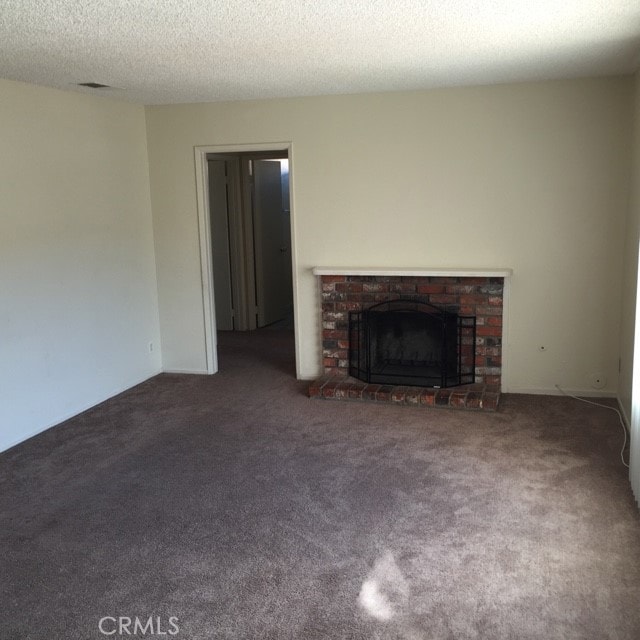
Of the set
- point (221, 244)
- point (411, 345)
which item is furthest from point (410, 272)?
point (221, 244)

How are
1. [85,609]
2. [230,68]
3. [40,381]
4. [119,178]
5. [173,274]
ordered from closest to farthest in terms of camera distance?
[85,609] < [230,68] < [40,381] < [119,178] < [173,274]

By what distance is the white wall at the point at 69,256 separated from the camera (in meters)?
4.38

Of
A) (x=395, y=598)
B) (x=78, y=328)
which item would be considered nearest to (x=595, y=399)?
(x=395, y=598)

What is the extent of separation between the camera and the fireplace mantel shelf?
16.5 feet

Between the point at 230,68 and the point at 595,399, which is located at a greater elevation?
the point at 230,68

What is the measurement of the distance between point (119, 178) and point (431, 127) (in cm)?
247

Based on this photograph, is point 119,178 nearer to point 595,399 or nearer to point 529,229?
point 529,229

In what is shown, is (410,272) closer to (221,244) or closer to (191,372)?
(191,372)

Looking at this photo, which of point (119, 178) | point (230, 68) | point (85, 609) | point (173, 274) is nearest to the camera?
point (85, 609)

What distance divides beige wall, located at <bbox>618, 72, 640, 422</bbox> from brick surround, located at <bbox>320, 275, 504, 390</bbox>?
0.85 metres

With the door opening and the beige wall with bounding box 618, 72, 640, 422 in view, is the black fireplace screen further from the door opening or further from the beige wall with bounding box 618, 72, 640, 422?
the door opening

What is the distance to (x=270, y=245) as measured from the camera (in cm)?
844

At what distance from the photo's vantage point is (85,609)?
2.63m

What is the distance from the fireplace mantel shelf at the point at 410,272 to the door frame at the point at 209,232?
1.20 feet
